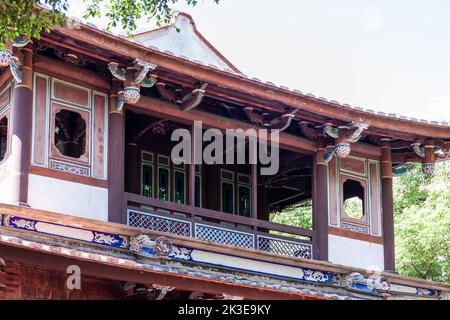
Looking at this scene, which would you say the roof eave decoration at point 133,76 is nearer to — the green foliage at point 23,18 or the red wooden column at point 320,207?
the green foliage at point 23,18

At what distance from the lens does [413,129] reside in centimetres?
1567

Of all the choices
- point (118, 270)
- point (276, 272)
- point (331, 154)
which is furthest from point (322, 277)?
point (118, 270)

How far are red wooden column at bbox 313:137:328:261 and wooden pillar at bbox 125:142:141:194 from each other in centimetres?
277

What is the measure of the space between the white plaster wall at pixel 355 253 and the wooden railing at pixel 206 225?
430 mm

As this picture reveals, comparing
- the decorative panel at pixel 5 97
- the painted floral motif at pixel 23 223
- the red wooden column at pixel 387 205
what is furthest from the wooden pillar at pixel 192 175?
the red wooden column at pixel 387 205

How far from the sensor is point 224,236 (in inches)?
553

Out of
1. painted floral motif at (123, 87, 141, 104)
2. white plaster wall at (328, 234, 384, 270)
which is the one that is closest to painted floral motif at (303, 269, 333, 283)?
white plaster wall at (328, 234, 384, 270)

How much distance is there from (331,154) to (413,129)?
1.41 metres

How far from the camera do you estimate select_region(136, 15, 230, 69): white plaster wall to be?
15.0 meters

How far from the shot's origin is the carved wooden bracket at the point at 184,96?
44.9ft

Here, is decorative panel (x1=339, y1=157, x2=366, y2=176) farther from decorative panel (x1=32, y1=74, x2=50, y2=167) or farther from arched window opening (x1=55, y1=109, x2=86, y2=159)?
decorative panel (x1=32, y1=74, x2=50, y2=167)

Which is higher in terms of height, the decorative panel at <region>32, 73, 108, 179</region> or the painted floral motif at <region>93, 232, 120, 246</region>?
the decorative panel at <region>32, 73, 108, 179</region>
